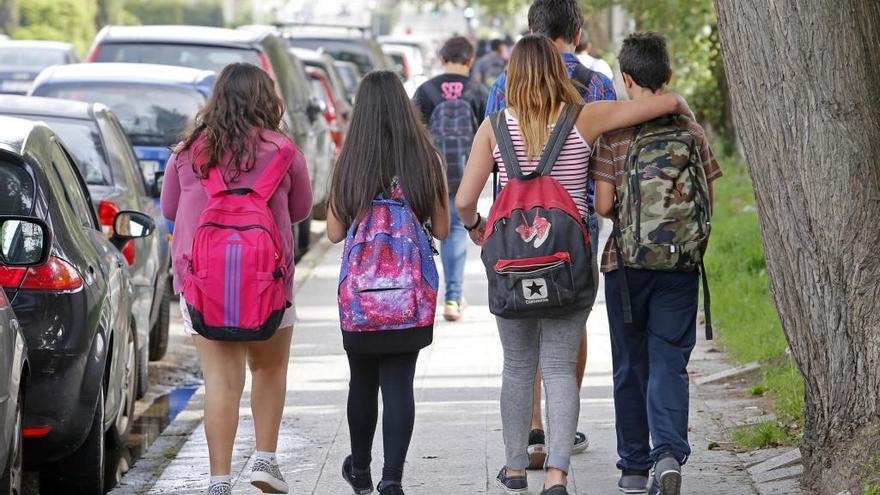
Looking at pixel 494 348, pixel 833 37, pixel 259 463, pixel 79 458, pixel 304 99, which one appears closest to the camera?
pixel 833 37

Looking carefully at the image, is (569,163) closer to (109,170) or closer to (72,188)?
(72,188)

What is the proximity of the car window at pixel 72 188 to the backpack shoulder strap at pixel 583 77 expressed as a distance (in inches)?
83.5

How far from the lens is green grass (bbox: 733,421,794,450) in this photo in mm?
6957

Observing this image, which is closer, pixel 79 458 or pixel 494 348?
pixel 79 458

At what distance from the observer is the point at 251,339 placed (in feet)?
19.1

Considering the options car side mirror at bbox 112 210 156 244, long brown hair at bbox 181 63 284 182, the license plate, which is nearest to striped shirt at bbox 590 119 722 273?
long brown hair at bbox 181 63 284 182

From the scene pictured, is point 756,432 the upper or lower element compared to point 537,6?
lower

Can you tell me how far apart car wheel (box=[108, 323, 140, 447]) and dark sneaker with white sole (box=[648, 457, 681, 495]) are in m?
2.52

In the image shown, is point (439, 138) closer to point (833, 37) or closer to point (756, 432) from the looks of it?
point (756, 432)

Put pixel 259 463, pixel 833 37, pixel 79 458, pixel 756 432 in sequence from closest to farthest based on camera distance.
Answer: pixel 833 37 → pixel 259 463 → pixel 79 458 → pixel 756 432

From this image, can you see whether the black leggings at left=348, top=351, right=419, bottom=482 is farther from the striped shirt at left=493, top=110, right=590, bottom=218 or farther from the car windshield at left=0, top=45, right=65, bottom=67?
the car windshield at left=0, top=45, right=65, bottom=67

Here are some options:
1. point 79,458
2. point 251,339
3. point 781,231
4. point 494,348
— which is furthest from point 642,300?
point 494,348

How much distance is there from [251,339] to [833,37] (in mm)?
2254

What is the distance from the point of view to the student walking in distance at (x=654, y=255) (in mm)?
5805
